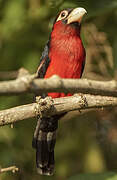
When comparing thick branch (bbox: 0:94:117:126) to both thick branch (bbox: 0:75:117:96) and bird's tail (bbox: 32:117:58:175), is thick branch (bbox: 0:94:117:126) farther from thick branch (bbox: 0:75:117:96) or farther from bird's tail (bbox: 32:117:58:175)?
bird's tail (bbox: 32:117:58:175)

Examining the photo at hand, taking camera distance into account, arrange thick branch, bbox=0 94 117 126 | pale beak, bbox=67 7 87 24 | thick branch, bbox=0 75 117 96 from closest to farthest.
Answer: thick branch, bbox=0 75 117 96, thick branch, bbox=0 94 117 126, pale beak, bbox=67 7 87 24

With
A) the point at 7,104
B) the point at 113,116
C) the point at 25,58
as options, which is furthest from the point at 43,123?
the point at 113,116

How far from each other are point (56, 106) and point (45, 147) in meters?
1.82

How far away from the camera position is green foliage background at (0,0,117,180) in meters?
4.77

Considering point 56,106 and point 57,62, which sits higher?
point 57,62

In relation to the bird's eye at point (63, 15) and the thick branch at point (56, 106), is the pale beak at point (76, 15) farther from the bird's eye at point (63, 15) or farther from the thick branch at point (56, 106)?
the thick branch at point (56, 106)

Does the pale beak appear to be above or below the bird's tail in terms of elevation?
above

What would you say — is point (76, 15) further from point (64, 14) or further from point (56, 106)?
point (56, 106)

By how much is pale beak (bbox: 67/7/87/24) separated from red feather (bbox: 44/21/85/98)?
93 millimetres

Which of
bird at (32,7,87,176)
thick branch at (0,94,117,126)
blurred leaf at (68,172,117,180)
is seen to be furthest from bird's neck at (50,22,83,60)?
blurred leaf at (68,172,117,180)

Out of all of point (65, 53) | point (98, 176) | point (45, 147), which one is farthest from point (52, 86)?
point (45, 147)

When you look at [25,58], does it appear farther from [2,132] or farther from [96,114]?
[96,114]

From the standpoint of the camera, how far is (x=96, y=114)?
5398mm

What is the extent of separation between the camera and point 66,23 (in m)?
4.65
